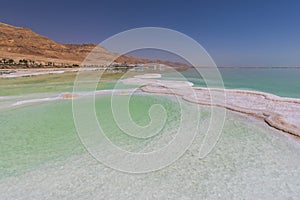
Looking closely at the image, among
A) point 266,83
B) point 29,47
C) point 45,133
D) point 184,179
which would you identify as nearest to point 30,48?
point 29,47

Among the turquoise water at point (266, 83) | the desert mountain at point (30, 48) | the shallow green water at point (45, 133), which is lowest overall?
the shallow green water at point (45, 133)

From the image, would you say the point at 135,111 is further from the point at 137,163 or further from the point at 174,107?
the point at 137,163

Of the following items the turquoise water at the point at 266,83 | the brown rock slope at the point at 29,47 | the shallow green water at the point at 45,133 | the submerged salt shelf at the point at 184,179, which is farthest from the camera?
the brown rock slope at the point at 29,47

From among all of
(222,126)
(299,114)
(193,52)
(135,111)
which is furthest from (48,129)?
(299,114)

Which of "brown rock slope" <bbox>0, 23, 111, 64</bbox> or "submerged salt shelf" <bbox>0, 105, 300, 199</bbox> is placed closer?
"submerged salt shelf" <bbox>0, 105, 300, 199</bbox>

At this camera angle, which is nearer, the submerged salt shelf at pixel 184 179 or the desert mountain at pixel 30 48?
the submerged salt shelf at pixel 184 179

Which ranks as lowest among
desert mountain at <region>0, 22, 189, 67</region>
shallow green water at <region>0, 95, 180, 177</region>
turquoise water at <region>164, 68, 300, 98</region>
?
shallow green water at <region>0, 95, 180, 177</region>

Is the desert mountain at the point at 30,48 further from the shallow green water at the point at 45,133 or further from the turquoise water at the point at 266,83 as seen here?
the shallow green water at the point at 45,133

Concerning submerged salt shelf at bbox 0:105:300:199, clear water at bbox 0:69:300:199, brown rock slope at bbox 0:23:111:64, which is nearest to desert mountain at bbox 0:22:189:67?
brown rock slope at bbox 0:23:111:64

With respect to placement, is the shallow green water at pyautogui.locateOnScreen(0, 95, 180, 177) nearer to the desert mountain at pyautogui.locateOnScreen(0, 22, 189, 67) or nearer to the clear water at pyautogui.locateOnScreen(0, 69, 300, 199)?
the clear water at pyautogui.locateOnScreen(0, 69, 300, 199)

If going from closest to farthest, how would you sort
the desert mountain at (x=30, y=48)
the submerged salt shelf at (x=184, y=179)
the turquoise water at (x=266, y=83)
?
the submerged salt shelf at (x=184, y=179)
the turquoise water at (x=266, y=83)
the desert mountain at (x=30, y=48)

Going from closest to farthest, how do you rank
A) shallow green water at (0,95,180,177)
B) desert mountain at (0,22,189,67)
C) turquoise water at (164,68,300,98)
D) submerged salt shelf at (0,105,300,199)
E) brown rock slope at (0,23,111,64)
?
submerged salt shelf at (0,105,300,199), shallow green water at (0,95,180,177), turquoise water at (164,68,300,98), desert mountain at (0,22,189,67), brown rock slope at (0,23,111,64)

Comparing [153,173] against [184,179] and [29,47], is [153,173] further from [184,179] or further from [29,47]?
[29,47]

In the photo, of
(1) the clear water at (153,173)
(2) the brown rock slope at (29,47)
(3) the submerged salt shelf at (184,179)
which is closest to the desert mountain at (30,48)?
(2) the brown rock slope at (29,47)
